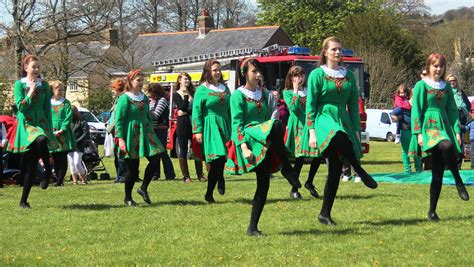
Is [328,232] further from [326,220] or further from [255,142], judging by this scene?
[255,142]

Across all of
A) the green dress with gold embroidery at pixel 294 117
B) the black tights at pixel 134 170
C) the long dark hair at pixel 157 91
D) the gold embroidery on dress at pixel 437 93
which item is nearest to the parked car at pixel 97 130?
the long dark hair at pixel 157 91

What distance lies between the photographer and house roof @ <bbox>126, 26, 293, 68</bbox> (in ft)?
210

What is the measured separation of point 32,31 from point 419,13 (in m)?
Result: 52.2

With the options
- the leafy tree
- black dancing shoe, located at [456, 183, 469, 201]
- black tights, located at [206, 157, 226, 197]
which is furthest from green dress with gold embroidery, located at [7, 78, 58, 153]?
the leafy tree

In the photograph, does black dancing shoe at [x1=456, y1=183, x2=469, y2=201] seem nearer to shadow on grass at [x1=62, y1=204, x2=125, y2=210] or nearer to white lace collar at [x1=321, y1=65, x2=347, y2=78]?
white lace collar at [x1=321, y1=65, x2=347, y2=78]

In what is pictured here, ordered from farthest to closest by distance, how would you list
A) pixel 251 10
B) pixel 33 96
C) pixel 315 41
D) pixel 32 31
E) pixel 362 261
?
1. pixel 251 10
2. pixel 315 41
3. pixel 32 31
4. pixel 33 96
5. pixel 362 261

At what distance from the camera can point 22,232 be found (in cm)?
911

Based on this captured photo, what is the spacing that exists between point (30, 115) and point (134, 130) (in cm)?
128

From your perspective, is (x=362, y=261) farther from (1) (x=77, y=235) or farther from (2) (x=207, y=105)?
(2) (x=207, y=105)

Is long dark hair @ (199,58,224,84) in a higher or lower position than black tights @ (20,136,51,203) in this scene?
higher

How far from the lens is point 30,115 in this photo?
11.0 m

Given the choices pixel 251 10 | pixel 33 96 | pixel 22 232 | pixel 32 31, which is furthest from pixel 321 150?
pixel 251 10

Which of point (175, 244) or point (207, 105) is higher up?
point (207, 105)

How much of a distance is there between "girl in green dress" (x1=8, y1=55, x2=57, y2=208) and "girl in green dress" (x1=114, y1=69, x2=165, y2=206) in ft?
2.98
